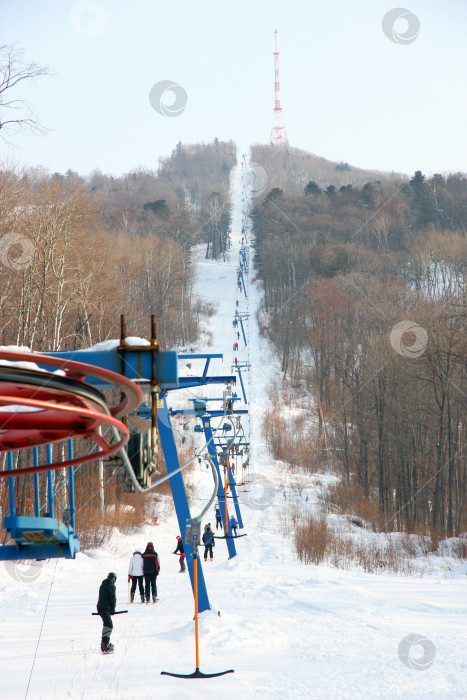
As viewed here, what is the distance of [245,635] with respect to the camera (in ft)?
33.4

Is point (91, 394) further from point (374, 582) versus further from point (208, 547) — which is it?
point (208, 547)

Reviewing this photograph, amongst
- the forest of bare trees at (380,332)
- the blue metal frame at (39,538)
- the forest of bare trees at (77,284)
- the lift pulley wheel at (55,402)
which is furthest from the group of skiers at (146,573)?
the forest of bare trees at (380,332)

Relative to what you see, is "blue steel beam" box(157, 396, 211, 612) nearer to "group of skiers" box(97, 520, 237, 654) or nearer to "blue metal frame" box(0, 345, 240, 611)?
"group of skiers" box(97, 520, 237, 654)

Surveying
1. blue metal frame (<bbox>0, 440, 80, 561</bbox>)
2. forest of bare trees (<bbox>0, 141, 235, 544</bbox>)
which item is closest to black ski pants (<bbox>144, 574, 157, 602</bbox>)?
forest of bare trees (<bbox>0, 141, 235, 544</bbox>)

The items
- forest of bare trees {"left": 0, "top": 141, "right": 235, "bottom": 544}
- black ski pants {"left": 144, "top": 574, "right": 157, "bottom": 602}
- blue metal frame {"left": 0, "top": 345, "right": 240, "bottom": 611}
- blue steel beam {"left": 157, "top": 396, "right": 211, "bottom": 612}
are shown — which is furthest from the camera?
forest of bare trees {"left": 0, "top": 141, "right": 235, "bottom": 544}

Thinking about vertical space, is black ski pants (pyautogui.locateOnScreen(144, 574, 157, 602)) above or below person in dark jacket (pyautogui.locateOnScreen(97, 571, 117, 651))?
below

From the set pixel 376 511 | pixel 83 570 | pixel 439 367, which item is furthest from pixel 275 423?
pixel 83 570

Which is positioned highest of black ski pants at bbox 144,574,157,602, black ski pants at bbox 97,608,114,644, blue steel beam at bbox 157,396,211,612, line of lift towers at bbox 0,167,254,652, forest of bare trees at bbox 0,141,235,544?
forest of bare trees at bbox 0,141,235,544

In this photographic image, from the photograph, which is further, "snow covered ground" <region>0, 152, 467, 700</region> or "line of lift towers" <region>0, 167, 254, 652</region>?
"snow covered ground" <region>0, 152, 467, 700</region>

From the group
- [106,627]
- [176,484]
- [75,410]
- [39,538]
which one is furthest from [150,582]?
[75,410]

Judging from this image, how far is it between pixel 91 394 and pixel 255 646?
8.16 metres

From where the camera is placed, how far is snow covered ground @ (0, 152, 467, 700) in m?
7.96

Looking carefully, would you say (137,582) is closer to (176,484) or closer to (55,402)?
(176,484)

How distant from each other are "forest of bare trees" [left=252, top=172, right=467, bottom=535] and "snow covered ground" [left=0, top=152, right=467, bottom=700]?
10.2 meters
